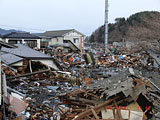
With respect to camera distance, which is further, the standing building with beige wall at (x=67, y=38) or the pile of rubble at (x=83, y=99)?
the standing building with beige wall at (x=67, y=38)

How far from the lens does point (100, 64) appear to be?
19672mm

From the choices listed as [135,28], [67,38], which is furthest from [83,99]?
[67,38]

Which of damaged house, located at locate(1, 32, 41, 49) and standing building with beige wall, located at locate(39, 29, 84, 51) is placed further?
standing building with beige wall, located at locate(39, 29, 84, 51)

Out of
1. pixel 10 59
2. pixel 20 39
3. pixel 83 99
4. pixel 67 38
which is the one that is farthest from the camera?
pixel 67 38

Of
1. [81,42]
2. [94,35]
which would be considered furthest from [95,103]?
[94,35]

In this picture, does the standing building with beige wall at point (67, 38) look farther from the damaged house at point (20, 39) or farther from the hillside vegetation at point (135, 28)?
the hillside vegetation at point (135, 28)

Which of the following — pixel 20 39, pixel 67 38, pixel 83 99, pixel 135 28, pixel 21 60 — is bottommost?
pixel 83 99

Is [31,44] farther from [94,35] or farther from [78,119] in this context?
[94,35]

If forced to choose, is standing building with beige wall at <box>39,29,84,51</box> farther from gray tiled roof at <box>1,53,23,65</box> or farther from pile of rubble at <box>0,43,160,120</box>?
pile of rubble at <box>0,43,160,120</box>

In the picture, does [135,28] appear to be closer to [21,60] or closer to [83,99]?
[21,60]

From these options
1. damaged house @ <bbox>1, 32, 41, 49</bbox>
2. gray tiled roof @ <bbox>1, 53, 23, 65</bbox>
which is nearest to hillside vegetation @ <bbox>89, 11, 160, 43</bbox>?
gray tiled roof @ <bbox>1, 53, 23, 65</bbox>

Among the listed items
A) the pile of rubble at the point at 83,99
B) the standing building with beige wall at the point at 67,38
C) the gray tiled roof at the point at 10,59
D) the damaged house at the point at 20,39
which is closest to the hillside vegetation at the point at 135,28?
the pile of rubble at the point at 83,99

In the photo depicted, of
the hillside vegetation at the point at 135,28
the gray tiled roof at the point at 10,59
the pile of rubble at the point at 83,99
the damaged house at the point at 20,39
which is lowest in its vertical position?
the pile of rubble at the point at 83,99

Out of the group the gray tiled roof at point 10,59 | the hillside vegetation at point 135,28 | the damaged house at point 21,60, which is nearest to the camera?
the gray tiled roof at point 10,59
